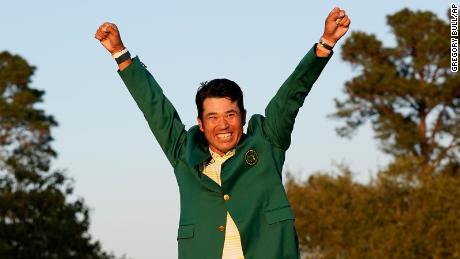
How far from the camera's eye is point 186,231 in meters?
6.54

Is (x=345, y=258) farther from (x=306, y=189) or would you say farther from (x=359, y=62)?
(x=359, y=62)

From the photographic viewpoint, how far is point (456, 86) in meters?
51.9

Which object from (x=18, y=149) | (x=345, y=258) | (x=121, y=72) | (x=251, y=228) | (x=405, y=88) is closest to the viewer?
(x=251, y=228)

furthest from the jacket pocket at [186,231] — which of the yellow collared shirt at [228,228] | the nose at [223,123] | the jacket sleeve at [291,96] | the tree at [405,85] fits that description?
the tree at [405,85]

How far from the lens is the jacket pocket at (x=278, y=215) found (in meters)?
6.42

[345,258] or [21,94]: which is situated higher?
[21,94]

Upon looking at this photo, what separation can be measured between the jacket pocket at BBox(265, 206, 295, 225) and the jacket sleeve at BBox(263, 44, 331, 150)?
395mm

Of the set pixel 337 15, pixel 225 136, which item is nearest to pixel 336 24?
pixel 337 15

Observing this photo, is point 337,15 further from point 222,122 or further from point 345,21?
point 222,122

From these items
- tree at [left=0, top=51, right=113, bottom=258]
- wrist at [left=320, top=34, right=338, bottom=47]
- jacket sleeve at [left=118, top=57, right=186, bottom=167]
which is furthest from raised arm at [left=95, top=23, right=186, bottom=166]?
tree at [left=0, top=51, right=113, bottom=258]

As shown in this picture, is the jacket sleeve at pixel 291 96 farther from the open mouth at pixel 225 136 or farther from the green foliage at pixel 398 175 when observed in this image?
the green foliage at pixel 398 175

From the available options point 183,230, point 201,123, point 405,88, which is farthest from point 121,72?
point 405,88

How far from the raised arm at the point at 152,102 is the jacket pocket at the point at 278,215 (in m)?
0.67

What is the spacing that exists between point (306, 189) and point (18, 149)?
11557 millimetres
